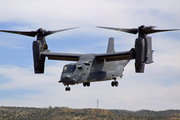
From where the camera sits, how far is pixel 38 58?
120ft

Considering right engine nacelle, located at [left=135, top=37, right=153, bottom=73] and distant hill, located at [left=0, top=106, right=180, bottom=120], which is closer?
right engine nacelle, located at [left=135, top=37, right=153, bottom=73]

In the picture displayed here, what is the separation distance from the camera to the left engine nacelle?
36.1 meters

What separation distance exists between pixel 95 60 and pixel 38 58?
6720 millimetres

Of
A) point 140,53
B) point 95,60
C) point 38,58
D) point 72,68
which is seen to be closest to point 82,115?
point 95,60

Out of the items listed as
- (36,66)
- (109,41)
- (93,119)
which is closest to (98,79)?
(36,66)

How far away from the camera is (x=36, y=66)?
36875 millimetres

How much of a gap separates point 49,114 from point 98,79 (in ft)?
82.2

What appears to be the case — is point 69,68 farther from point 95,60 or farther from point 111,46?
point 111,46

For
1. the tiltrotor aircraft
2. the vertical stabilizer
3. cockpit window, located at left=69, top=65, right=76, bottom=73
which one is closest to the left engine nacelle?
the tiltrotor aircraft

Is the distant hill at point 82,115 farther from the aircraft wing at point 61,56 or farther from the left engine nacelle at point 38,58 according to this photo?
the left engine nacelle at point 38,58

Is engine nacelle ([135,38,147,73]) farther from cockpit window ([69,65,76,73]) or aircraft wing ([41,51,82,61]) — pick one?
aircraft wing ([41,51,82,61])

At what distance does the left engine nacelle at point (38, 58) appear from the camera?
119ft

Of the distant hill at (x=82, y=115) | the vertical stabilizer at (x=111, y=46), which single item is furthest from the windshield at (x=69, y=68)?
the distant hill at (x=82, y=115)

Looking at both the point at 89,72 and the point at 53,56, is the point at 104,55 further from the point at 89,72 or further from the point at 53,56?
the point at 53,56
